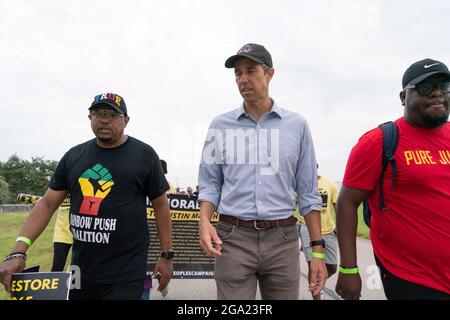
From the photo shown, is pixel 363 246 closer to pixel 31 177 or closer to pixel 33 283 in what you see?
pixel 33 283

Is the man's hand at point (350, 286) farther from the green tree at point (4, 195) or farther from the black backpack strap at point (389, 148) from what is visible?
the green tree at point (4, 195)

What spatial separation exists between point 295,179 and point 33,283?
5.82 ft

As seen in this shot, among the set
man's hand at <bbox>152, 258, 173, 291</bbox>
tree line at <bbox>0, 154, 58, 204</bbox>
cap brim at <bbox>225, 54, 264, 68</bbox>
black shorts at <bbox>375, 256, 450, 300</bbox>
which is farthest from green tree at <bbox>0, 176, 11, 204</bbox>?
black shorts at <bbox>375, 256, 450, 300</bbox>

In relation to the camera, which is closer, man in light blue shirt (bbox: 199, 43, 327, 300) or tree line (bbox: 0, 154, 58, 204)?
man in light blue shirt (bbox: 199, 43, 327, 300)

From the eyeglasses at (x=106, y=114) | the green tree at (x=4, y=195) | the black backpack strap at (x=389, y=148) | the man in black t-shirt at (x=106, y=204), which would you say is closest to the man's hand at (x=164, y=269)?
the man in black t-shirt at (x=106, y=204)

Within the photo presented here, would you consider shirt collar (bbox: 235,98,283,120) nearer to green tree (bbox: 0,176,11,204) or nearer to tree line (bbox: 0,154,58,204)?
green tree (bbox: 0,176,11,204)

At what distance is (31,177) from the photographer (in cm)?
8938

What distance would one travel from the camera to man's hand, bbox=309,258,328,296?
7.92ft

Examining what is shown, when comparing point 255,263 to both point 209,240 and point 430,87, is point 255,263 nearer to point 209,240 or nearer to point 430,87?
point 209,240

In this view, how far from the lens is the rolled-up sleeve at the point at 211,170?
2.69 meters

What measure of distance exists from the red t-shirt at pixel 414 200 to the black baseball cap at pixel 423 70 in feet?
0.88

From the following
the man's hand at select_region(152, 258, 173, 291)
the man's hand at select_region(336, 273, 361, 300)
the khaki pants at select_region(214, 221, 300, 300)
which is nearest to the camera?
the man's hand at select_region(336, 273, 361, 300)

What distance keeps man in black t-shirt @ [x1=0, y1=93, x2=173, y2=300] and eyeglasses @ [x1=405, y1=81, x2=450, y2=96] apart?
186cm
